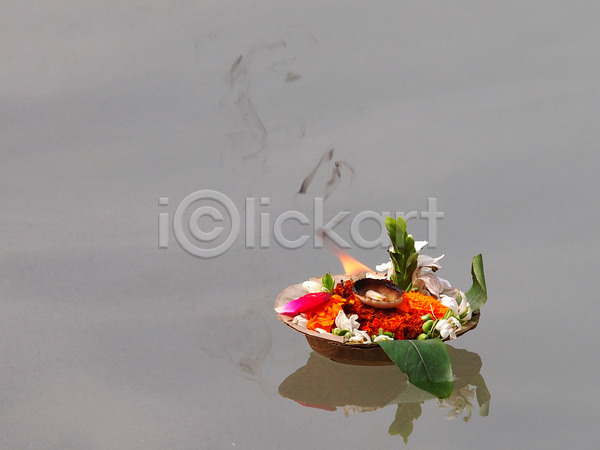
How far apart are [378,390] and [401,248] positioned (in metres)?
0.97

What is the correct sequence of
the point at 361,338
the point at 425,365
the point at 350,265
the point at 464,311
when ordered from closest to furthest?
the point at 425,365, the point at 361,338, the point at 464,311, the point at 350,265

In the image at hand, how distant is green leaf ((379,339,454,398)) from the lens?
7352mm

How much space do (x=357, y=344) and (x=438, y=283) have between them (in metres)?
0.84

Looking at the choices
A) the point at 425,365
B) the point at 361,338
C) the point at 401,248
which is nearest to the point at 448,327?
the point at 425,365

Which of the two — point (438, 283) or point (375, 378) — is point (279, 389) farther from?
point (438, 283)

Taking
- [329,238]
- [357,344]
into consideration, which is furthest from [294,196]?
[357,344]

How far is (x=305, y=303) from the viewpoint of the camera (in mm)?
7883

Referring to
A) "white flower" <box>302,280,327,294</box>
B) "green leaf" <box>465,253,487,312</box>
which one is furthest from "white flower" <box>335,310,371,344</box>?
"green leaf" <box>465,253,487,312</box>

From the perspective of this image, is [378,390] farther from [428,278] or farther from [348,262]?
[348,262]

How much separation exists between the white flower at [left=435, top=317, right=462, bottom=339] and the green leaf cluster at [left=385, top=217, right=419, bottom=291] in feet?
1.83

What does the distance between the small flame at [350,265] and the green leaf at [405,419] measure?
1.20m

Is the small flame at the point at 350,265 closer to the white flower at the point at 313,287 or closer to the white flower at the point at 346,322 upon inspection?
the white flower at the point at 313,287

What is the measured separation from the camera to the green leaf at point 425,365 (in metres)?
7.35

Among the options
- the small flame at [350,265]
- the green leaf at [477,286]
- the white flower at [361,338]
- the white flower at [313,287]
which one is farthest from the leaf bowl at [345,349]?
the small flame at [350,265]
